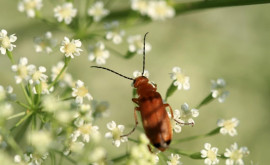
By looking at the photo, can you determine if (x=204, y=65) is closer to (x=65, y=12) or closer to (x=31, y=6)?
(x=65, y=12)

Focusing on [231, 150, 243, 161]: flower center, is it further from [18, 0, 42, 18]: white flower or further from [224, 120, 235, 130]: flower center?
[18, 0, 42, 18]: white flower

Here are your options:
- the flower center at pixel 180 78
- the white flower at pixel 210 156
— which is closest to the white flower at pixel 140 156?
the white flower at pixel 210 156

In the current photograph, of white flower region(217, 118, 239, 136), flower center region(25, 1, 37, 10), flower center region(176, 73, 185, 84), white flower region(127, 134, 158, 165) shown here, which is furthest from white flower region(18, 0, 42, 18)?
white flower region(217, 118, 239, 136)

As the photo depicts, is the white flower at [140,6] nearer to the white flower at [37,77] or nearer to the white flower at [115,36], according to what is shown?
the white flower at [115,36]

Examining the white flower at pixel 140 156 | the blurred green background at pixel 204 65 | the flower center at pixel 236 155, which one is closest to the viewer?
the white flower at pixel 140 156

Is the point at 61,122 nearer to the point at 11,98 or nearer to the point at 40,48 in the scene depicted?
the point at 11,98

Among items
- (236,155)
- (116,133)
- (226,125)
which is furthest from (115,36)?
(236,155)

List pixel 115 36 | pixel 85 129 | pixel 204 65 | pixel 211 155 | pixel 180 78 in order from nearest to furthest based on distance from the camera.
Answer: pixel 85 129
pixel 211 155
pixel 180 78
pixel 115 36
pixel 204 65
